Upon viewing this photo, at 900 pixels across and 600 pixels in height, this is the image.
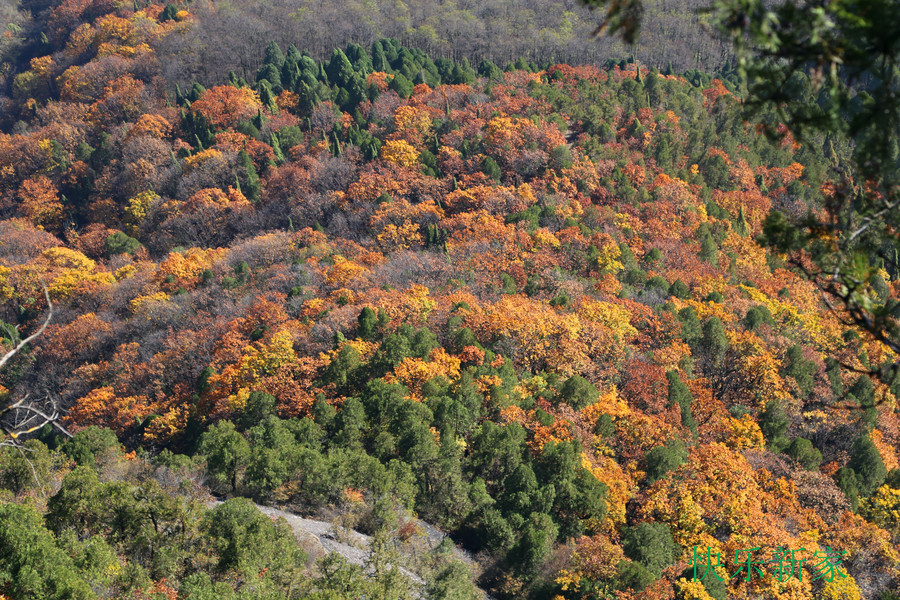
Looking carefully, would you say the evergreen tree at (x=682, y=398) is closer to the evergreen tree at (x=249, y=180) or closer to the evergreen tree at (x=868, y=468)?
the evergreen tree at (x=868, y=468)

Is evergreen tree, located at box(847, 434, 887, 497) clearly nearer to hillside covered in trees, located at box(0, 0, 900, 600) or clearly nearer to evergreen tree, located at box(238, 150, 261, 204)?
hillside covered in trees, located at box(0, 0, 900, 600)

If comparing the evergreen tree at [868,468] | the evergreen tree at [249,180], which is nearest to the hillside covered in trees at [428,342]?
the evergreen tree at [868,468]

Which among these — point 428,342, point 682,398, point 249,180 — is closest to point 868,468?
point 682,398

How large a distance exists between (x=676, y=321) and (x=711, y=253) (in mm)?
19439

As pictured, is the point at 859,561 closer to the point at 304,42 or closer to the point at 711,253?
the point at 711,253

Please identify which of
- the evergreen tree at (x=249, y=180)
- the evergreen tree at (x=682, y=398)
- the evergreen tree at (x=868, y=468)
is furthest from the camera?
the evergreen tree at (x=249, y=180)

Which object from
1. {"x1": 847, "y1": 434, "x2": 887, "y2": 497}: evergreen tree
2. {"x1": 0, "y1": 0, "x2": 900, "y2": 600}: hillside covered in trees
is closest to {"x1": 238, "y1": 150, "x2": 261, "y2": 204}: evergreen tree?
{"x1": 0, "y1": 0, "x2": 900, "y2": 600}: hillside covered in trees

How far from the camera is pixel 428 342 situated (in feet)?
181

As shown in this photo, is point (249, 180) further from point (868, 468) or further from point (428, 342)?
point (868, 468)

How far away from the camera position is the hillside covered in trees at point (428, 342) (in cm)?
3578

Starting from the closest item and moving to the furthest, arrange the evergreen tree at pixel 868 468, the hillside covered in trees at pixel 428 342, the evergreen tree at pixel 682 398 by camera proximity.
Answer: the hillside covered in trees at pixel 428 342 < the evergreen tree at pixel 868 468 < the evergreen tree at pixel 682 398

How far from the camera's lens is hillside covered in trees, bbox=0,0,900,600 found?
35781mm

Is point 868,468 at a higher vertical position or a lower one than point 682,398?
lower

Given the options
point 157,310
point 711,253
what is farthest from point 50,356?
point 711,253
